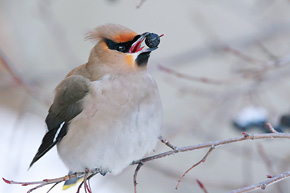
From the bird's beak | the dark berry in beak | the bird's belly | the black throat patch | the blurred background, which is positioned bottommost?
the blurred background

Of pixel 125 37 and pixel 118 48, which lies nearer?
pixel 125 37

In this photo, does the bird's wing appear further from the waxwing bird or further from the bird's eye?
the bird's eye

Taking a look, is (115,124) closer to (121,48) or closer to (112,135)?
(112,135)

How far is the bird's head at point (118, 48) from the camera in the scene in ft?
7.48

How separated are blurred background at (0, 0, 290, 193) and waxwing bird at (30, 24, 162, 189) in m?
0.76

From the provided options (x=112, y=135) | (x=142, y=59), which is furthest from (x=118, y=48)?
(x=112, y=135)

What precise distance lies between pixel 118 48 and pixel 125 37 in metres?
0.12

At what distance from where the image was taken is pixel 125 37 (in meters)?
2.29

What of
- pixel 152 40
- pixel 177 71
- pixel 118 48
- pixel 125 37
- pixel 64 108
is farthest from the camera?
pixel 177 71

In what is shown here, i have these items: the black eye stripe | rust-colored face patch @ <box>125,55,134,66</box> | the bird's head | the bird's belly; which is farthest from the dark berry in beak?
the bird's belly

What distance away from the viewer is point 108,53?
8.00 feet

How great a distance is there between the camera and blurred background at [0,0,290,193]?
4.13m

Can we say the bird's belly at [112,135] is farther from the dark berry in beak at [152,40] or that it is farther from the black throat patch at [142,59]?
the dark berry in beak at [152,40]

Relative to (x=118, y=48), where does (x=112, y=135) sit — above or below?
below
